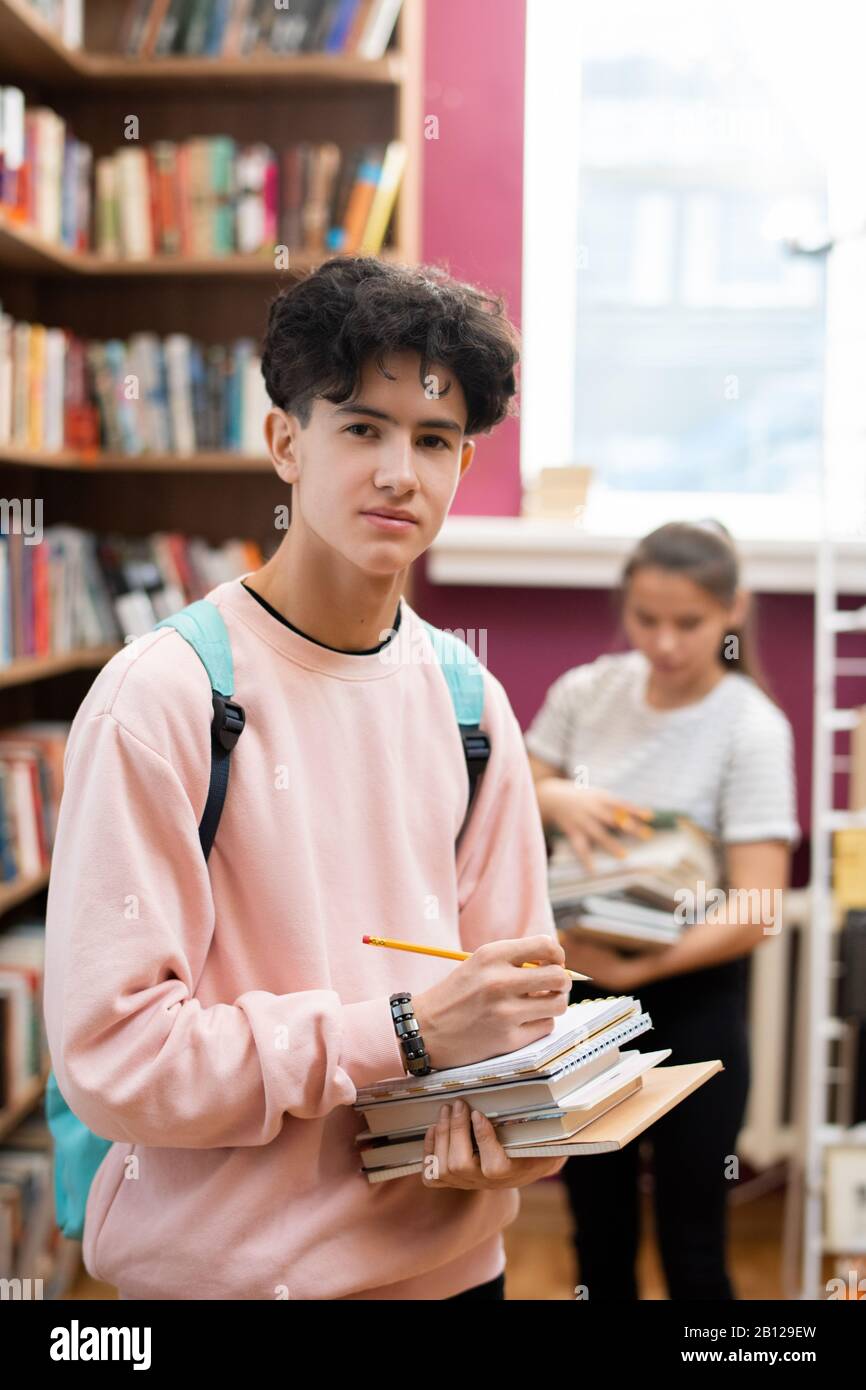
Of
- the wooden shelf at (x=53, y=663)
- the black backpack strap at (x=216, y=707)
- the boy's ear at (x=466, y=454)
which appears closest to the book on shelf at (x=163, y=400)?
the wooden shelf at (x=53, y=663)

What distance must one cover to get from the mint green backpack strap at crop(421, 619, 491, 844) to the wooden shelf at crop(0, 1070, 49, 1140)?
4.96 feet

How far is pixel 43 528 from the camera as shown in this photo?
265cm

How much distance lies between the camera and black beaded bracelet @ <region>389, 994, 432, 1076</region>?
2.98ft

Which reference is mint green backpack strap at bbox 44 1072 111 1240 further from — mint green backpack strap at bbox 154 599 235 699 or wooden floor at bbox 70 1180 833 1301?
wooden floor at bbox 70 1180 833 1301

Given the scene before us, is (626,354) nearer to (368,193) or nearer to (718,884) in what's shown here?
(368,193)

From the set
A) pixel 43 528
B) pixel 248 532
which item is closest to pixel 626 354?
pixel 248 532

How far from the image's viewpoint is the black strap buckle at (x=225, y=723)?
35.7 inches

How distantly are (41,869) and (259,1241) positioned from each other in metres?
1.52

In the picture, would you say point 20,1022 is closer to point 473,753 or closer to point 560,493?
point 560,493

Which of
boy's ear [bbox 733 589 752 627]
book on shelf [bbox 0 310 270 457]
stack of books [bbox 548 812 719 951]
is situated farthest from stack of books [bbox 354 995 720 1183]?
book on shelf [bbox 0 310 270 457]

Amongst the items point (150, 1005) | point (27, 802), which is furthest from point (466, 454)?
point (27, 802)

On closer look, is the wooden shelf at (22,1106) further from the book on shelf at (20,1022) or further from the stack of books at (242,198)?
the stack of books at (242,198)

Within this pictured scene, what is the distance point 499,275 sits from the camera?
2.54 m

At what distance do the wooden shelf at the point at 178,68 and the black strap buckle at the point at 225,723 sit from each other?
1.95m
